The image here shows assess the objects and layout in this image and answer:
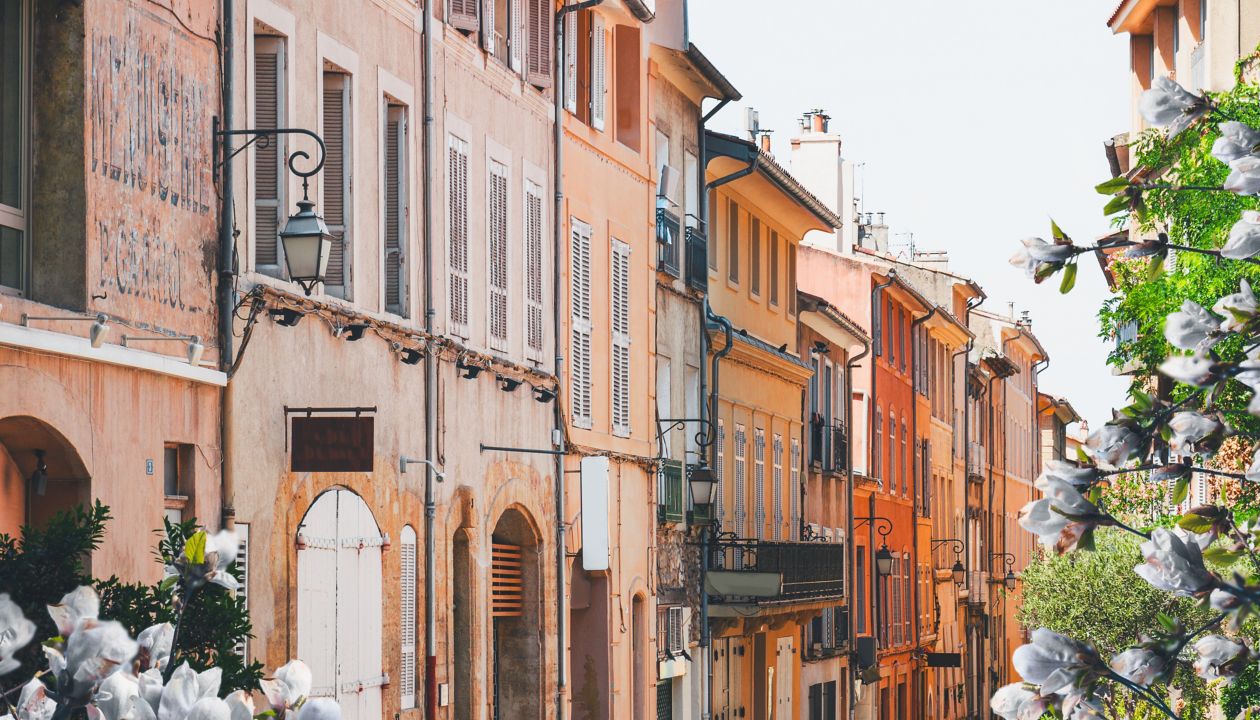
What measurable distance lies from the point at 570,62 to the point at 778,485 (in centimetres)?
1282

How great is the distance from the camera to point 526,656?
20.1m

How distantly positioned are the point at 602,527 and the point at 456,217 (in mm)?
4788

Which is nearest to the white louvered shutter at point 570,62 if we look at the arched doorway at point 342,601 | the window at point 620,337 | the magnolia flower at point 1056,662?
the window at point 620,337

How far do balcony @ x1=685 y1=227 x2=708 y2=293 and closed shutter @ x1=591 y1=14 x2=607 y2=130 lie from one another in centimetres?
459

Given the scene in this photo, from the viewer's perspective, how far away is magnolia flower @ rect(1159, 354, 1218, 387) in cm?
533

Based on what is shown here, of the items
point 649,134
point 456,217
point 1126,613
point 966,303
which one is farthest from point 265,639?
point 966,303

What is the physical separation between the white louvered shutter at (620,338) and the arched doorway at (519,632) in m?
3.12

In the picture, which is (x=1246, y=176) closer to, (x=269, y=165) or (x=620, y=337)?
(x=269, y=165)

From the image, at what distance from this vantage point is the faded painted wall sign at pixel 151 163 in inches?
443

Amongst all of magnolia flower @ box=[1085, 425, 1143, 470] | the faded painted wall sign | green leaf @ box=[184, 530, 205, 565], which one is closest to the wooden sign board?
the faded painted wall sign

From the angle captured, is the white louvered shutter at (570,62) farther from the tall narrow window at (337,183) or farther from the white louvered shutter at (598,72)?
the tall narrow window at (337,183)

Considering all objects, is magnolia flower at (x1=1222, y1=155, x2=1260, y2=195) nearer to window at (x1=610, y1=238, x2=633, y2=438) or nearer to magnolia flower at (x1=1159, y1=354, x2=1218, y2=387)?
magnolia flower at (x1=1159, y1=354, x2=1218, y2=387)

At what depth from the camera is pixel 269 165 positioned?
13.9 meters

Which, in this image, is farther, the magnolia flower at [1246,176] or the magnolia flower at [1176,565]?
the magnolia flower at [1246,176]
